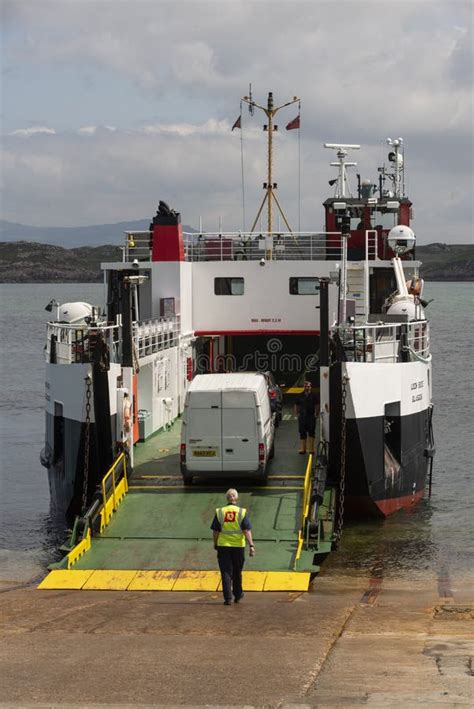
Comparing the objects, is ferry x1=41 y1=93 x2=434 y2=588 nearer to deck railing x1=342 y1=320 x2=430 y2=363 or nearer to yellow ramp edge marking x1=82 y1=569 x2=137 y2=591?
deck railing x1=342 y1=320 x2=430 y2=363

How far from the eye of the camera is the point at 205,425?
1858 cm

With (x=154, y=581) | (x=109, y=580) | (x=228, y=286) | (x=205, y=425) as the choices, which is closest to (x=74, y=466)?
(x=205, y=425)

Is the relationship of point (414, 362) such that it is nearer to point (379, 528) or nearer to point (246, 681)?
point (379, 528)

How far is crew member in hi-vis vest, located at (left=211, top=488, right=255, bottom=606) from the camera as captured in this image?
1398 cm

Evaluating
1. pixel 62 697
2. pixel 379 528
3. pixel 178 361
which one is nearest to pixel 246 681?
pixel 62 697

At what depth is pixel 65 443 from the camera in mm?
20656

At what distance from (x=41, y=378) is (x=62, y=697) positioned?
53.9m

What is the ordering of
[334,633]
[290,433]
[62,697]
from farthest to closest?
[290,433] → [334,633] → [62,697]

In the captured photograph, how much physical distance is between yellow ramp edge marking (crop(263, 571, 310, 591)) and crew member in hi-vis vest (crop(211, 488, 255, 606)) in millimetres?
1248

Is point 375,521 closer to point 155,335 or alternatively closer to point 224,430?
point 224,430

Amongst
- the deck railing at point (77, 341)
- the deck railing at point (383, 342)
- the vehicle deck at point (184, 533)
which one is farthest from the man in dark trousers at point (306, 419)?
the deck railing at point (77, 341)

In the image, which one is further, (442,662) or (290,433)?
(290,433)

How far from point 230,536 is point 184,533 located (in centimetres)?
364

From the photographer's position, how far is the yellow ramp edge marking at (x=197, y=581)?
15.4m
